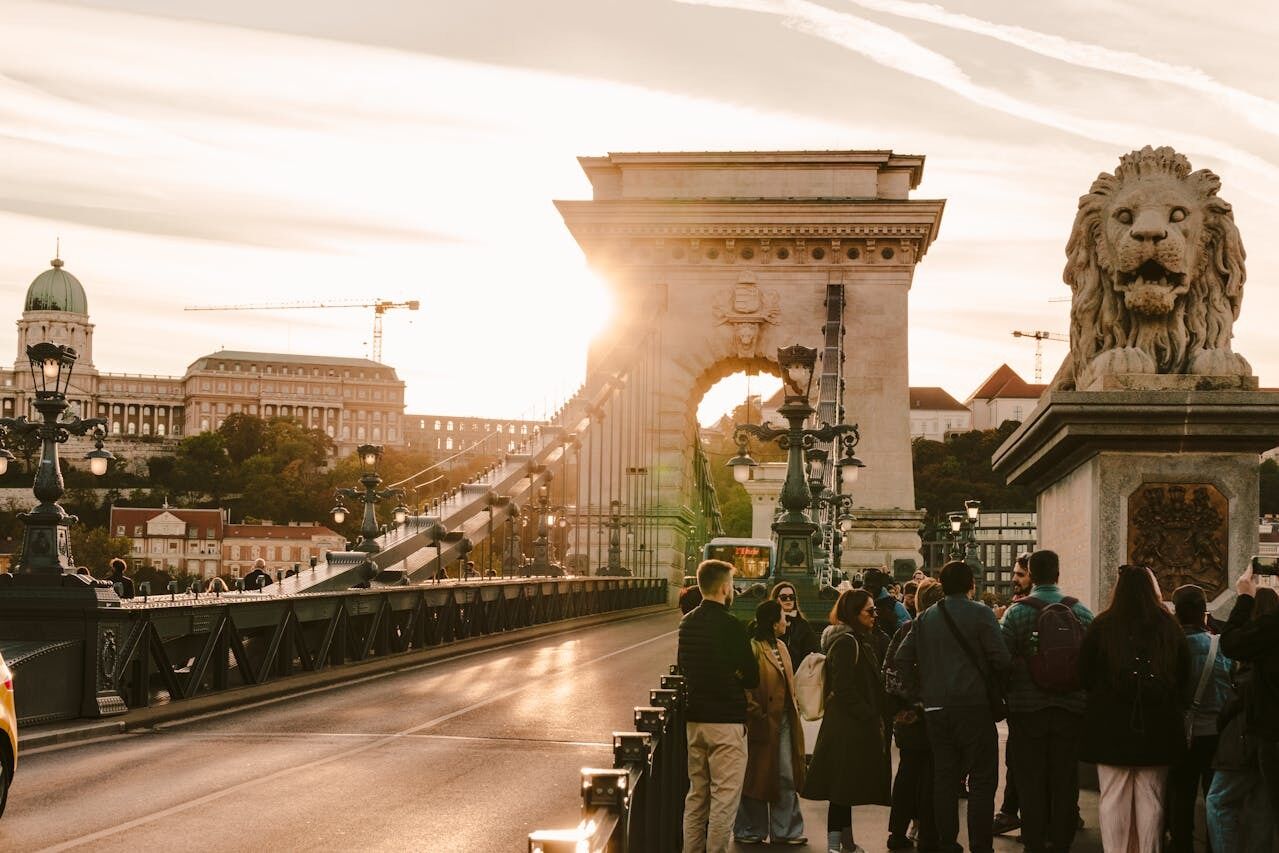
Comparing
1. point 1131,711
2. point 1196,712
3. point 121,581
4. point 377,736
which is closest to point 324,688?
point 121,581

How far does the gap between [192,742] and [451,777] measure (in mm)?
3404

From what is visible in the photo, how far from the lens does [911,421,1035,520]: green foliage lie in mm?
107000

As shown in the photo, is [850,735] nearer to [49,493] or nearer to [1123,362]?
[1123,362]

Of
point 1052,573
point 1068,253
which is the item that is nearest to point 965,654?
point 1052,573

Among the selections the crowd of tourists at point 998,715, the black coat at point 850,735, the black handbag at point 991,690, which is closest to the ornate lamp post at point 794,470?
the crowd of tourists at point 998,715

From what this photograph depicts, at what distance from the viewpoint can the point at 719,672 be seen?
10.2 metres

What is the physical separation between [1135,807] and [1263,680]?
0.98m

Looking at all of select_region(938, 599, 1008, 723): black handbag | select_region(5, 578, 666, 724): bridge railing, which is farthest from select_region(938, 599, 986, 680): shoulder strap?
select_region(5, 578, 666, 724): bridge railing

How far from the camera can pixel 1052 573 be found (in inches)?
387

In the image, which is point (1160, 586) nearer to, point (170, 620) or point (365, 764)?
point (365, 764)

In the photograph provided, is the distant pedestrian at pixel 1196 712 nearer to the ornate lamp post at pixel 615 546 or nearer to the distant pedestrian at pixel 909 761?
the distant pedestrian at pixel 909 761

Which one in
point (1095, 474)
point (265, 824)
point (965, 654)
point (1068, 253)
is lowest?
point (265, 824)

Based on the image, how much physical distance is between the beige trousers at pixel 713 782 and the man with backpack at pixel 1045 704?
1572 millimetres

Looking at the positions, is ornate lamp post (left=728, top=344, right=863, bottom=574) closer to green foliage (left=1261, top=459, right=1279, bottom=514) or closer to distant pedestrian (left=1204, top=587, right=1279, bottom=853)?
distant pedestrian (left=1204, top=587, right=1279, bottom=853)
